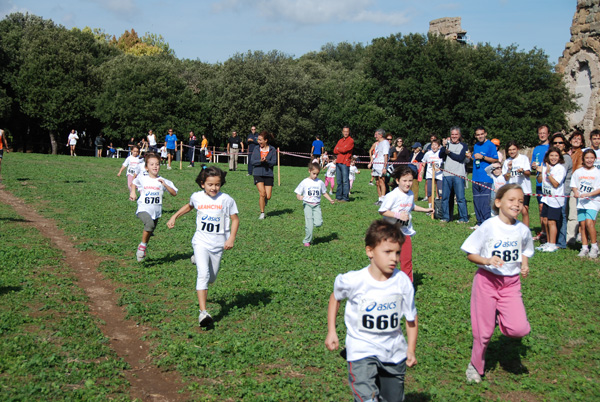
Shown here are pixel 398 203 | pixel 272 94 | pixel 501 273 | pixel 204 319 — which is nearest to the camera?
pixel 501 273

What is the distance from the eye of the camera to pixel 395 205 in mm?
7305

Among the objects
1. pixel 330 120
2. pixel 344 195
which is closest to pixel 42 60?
pixel 330 120

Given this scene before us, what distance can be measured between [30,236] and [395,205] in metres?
8.36

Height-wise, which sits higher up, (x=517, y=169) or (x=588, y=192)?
(x=517, y=169)

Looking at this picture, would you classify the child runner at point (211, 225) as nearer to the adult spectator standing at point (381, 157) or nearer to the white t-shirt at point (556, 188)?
the white t-shirt at point (556, 188)

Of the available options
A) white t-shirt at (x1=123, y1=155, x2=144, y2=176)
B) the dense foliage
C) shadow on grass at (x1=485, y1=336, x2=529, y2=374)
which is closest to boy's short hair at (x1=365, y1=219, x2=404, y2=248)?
shadow on grass at (x1=485, y1=336, x2=529, y2=374)

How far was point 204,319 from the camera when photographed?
6418 millimetres

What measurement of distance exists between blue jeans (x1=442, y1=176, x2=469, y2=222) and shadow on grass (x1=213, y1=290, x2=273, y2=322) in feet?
25.3

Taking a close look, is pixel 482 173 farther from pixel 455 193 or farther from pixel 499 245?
→ pixel 499 245

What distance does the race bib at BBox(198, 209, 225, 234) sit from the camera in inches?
270

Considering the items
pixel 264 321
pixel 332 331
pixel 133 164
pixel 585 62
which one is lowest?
pixel 264 321

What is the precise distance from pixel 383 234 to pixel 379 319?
0.64 m

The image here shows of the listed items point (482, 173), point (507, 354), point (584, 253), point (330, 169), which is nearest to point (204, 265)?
point (507, 354)

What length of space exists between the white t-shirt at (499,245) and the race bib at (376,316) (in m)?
1.68
